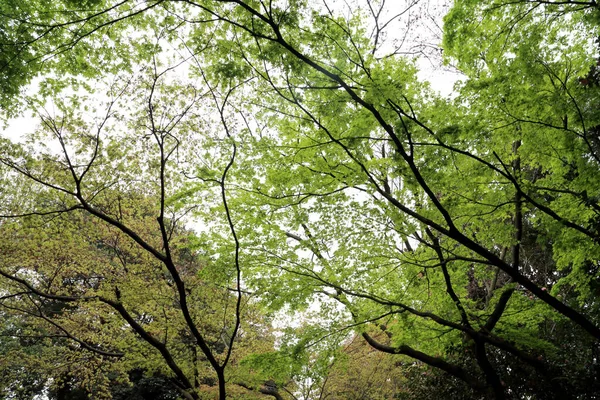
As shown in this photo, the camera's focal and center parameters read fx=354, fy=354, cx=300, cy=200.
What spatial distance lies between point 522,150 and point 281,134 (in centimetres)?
354

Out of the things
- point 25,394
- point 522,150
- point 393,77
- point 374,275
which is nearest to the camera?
point 393,77

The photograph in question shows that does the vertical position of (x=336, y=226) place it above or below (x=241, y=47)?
below

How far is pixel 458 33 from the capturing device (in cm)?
417

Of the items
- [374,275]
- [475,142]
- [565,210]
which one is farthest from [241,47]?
[565,210]

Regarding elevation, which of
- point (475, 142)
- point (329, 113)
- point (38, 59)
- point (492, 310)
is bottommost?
point (492, 310)

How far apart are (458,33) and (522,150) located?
208 centimetres

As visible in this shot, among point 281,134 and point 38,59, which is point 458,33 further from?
point 38,59

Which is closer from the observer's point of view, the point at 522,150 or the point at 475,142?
the point at 475,142

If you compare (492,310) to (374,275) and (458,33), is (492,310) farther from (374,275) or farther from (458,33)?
(458,33)

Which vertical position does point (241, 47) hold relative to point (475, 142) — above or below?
above

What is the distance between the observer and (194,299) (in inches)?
344

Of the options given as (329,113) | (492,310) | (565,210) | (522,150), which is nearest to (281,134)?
(329,113)

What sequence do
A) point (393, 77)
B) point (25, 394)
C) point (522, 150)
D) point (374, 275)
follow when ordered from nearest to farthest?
1. point (393, 77)
2. point (522, 150)
3. point (374, 275)
4. point (25, 394)

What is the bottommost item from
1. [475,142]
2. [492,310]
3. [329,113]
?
[492,310]
